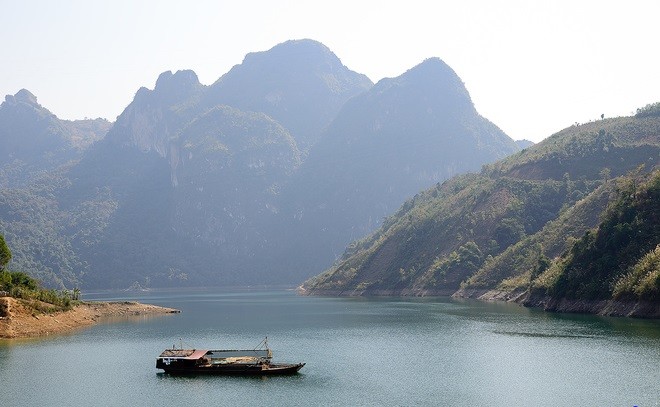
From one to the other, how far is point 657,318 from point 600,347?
22572 millimetres

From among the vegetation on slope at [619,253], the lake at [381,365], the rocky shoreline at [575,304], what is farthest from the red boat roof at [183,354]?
the vegetation on slope at [619,253]

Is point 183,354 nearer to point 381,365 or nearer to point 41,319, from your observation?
point 381,365

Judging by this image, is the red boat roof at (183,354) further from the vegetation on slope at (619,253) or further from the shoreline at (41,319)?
the vegetation on slope at (619,253)

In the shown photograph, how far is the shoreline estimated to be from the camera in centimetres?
9856

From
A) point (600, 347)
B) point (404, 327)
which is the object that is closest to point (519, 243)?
point (404, 327)

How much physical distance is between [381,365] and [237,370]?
1373cm

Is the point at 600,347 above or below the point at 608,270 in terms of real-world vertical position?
below

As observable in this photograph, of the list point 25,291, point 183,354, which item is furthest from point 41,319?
point 183,354

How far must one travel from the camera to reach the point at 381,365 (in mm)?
70000

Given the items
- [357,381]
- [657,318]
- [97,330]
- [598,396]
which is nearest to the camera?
[598,396]

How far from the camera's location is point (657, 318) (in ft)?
297

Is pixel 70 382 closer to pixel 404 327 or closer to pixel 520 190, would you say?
pixel 404 327

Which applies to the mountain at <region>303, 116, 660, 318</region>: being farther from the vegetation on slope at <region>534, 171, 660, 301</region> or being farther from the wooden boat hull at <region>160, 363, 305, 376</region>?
the wooden boat hull at <region>160, 363, 305, 376</region>

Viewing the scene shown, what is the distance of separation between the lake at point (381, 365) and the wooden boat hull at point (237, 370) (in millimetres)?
1473
